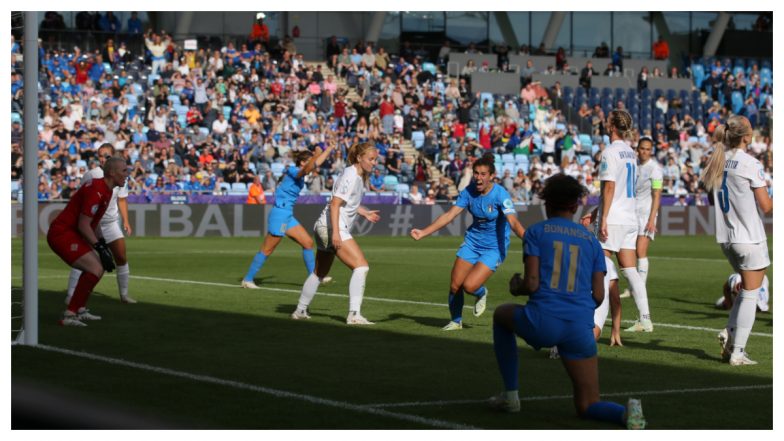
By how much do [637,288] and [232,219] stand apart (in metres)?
21.6

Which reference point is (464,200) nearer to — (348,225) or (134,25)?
(348,225)

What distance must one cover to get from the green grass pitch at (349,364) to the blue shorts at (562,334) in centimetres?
43

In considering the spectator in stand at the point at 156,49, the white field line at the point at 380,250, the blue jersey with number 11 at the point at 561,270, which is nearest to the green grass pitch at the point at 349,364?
the blue jersey with number 11 at the point at 561,270

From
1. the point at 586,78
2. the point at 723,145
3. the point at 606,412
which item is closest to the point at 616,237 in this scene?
the point at 723,145

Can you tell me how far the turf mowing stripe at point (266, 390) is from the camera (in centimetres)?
759

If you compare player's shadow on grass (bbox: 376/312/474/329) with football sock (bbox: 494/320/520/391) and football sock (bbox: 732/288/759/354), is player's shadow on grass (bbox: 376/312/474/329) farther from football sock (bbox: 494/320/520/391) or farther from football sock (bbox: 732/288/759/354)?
football sock (bbox: 494/320/520/391)

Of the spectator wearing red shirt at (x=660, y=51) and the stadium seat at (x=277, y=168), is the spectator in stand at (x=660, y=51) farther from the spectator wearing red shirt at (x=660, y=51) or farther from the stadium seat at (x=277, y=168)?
the stadium seat at (x=277, y=168)

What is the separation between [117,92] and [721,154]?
28311 mm

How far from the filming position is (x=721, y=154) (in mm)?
10062

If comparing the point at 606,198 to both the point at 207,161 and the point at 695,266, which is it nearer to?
the point at 695,266

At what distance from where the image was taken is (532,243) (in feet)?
24.9

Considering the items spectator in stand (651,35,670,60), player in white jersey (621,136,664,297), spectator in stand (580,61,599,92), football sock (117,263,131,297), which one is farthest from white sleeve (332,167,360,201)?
spectator in stand (651,35,670,60)

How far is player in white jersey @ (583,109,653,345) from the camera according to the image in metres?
11.1

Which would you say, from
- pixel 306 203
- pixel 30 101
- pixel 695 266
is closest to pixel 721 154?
pixel 30 101
